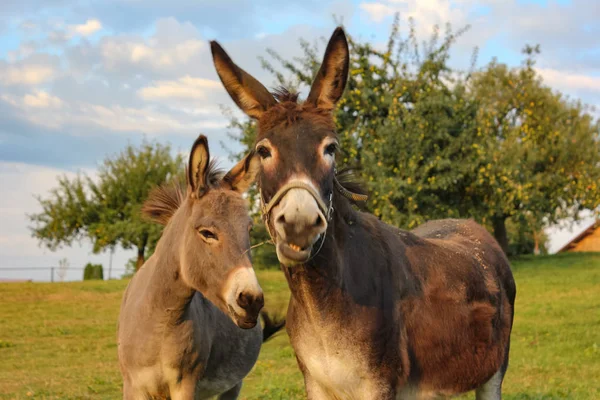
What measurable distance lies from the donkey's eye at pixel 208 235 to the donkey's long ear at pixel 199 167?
36 cm

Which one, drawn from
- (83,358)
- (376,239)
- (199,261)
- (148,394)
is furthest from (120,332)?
(83,358)

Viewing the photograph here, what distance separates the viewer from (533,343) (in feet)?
48.7

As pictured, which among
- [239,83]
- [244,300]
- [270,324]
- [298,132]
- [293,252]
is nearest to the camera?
[293,252]

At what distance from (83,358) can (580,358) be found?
10185 millimetres

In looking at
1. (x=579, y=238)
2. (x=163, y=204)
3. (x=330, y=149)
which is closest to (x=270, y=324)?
(x=163, y=204)

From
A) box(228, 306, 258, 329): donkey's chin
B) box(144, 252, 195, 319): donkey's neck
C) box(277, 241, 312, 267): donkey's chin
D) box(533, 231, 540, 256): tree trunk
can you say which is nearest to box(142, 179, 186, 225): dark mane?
box(144, 252, 195, 319): donkey's neck

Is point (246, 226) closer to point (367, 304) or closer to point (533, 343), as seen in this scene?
point (367, 304)

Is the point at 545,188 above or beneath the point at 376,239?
above

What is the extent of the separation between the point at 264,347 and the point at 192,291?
10.1 metres

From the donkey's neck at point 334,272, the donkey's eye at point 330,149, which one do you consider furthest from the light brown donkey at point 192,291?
the donkey's eye at point 330,149

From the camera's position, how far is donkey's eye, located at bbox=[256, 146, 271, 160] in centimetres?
363

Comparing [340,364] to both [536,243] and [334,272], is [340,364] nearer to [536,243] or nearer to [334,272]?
[334,272]

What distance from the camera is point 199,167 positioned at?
5.11 metres

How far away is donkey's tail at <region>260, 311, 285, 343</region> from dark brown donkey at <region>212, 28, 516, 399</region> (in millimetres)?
2970
